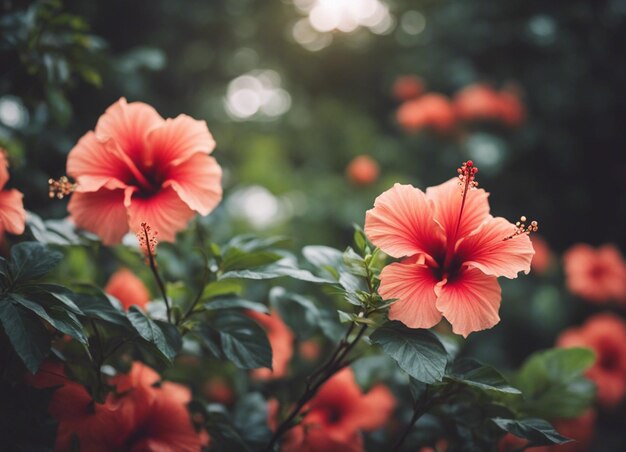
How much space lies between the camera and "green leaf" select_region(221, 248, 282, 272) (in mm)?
1075

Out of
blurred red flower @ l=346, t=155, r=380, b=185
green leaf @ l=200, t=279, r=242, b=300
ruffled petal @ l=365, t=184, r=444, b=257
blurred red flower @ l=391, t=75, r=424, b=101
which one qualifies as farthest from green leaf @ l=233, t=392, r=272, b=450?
blurred red flower @ l=391, t=75, r=424, b=101

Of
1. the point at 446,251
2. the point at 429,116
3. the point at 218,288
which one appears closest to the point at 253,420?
the point at 218,288

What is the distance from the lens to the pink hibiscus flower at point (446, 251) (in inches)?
36.4

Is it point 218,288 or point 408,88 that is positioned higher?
point 408,88

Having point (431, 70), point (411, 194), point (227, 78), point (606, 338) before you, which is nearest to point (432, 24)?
point (431, 70)

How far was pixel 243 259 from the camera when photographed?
1.08m

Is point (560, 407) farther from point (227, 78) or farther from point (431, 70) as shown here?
point (227, 78)

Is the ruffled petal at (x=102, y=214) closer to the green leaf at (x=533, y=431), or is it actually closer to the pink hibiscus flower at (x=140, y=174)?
the pink hibiscus flower at (x=140, y=174)

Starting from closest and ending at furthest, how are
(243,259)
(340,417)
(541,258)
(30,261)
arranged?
1. (30,261)
2. (243,259)
3. (340,417)
4. (541,258)

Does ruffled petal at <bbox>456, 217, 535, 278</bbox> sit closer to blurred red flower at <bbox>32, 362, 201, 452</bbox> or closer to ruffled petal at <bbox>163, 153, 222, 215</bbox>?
ruffled petal at <bbox>163, 153, 222, 215</bbox>

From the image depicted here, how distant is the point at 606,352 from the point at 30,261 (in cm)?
201

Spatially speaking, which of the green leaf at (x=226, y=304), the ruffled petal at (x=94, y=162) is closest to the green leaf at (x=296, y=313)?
the green leaf at (x=226, y=304)

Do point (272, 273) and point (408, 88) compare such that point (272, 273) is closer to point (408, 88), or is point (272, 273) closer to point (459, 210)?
point (459, 210)

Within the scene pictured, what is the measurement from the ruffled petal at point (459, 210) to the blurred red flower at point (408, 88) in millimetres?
2180
